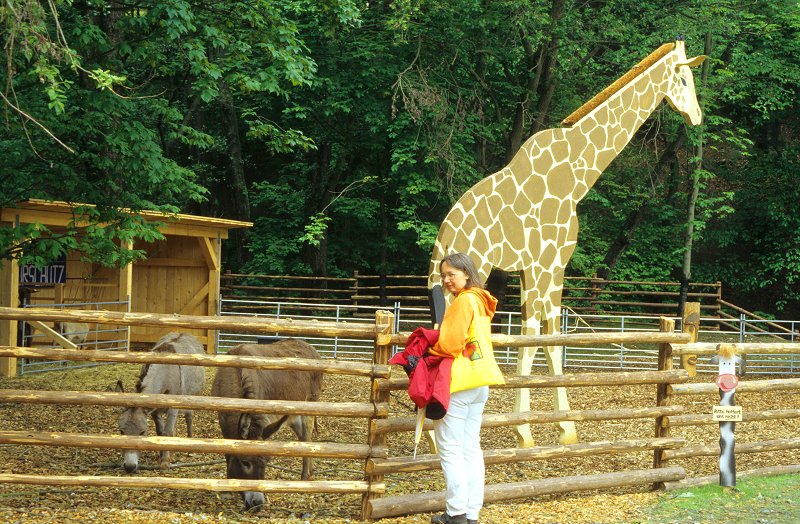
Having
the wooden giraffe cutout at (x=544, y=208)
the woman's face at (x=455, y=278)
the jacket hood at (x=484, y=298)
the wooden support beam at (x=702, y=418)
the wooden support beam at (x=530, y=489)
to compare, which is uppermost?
the wooden giraffe cutout at (x=544, y=208)

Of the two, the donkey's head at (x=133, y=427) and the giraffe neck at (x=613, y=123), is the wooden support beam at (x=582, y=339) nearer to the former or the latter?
the giraffe neck at (x=613, y=123)

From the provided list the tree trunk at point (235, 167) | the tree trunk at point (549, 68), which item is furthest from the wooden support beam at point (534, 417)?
the tree trunk at point (235, 167)

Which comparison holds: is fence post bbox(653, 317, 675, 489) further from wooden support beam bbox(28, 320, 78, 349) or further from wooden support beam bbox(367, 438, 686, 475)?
wooden support beam bbox(28, 320, 78, 349)

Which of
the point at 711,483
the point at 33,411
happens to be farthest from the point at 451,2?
the point at 711,483

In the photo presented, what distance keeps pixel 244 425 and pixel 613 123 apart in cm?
558

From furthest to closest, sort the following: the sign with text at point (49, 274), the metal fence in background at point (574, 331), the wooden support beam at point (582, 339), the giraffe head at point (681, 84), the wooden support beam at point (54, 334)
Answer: the metal fence in background at point (574, 331) → the sign with text at point (49, 274) → the wooden support beam at point (54, 334) → the giraffe head at point (681, 84) → the wooden support beam at point (582, 339)

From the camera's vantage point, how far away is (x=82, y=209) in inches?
358

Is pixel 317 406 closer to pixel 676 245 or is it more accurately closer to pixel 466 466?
pixel 466 466

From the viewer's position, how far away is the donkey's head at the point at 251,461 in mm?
6016

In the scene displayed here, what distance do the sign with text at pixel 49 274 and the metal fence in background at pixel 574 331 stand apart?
3.41 meters

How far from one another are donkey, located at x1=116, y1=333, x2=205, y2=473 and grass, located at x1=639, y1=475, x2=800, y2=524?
13.7 feet

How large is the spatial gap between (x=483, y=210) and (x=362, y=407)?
3037 mm

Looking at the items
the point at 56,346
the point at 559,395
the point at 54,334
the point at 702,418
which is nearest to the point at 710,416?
the point at 702,418

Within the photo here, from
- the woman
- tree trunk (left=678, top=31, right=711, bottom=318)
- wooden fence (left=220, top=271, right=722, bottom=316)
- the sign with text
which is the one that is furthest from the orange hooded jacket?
wooden fence (left=220, top=271, right=722, bottom=316)
